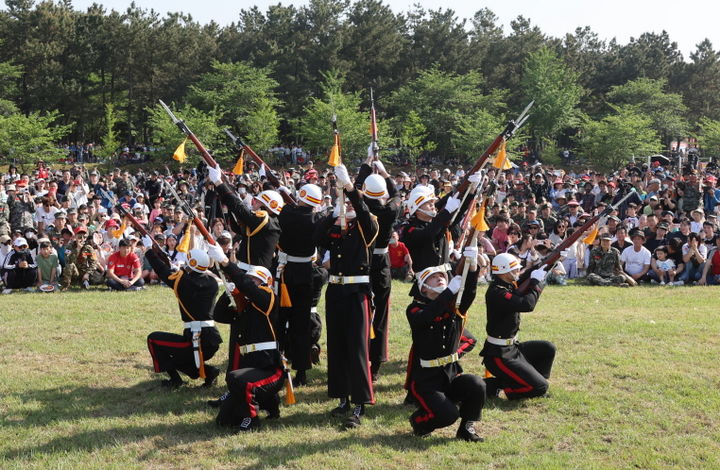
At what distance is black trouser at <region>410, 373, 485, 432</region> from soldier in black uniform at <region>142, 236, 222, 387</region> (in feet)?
8.52

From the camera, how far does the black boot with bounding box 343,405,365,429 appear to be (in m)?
6.68

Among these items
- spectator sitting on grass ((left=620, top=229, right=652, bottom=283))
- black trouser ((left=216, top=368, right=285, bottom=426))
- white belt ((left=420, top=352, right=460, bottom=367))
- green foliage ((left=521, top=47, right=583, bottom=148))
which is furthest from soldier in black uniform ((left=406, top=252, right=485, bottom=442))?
green foliage ((left=521, top=47, right=583, bottom=148))

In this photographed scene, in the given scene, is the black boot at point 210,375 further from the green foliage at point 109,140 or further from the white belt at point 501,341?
the green foliage at point 109,140

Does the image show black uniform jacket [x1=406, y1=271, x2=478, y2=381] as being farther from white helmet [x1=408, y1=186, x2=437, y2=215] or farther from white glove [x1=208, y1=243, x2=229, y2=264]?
white glove [x1=208, y1=243, x2=229, y2=264]

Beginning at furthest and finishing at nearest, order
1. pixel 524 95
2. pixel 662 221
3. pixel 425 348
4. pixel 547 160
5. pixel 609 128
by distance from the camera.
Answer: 1. pixel 524 95
2. pixel 547 160
3. pixel 609 128
4. pixel 662 221
5. pixel 425 348

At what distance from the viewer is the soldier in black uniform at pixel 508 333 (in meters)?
7.20

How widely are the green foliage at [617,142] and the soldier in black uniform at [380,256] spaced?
40.8 m

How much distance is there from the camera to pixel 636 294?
13641 millimetres

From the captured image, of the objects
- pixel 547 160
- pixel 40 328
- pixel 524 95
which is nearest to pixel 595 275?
pixel 40 328

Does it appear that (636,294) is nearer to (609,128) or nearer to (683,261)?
(683,261)

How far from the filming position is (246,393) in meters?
6.55

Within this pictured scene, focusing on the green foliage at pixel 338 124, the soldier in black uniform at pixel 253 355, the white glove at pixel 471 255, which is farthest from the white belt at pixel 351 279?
the green foliage at pixel 338 124

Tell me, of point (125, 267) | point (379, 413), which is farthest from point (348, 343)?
point (125, 267)

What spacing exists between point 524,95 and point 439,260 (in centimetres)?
5008
